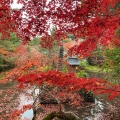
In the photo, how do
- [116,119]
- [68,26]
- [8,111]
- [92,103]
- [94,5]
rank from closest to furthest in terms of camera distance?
[94,5] → [68,26] → [116,119] → [8,111] → [92,103]

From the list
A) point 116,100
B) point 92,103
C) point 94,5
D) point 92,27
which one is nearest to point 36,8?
point 94,5

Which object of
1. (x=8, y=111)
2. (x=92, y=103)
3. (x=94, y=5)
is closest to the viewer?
(x=94, y=5)

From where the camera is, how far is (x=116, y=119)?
984 cm

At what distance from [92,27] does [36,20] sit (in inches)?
73.1

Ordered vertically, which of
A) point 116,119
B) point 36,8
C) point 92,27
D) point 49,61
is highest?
point 36,8

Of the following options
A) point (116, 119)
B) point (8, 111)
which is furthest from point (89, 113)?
point (8, 111)

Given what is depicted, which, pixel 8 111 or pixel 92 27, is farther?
pixel 8 111

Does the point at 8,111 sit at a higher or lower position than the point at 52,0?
lower

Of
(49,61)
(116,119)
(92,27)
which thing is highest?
(92,27)

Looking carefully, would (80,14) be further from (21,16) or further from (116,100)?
(116,100)

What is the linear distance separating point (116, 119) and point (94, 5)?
23.1 ft

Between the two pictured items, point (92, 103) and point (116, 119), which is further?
point (92, 103)

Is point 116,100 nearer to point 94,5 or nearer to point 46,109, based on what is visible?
point 46,109

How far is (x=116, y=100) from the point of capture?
13.3 meters
